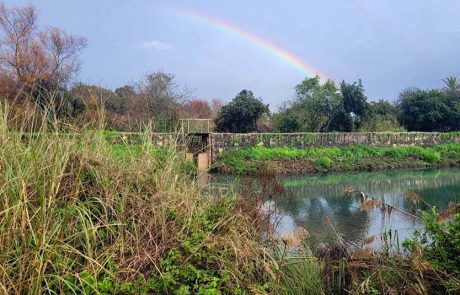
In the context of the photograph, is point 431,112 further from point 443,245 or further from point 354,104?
point 443,245

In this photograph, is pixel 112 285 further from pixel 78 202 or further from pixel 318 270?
pixel 318 270

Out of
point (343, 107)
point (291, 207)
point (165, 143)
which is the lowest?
point (291, 207)

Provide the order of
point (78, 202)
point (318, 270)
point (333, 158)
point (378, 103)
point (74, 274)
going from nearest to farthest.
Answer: point (74, 274) → point (78, 202) → point (318, 270) → point (333, 158) → point (378, 103)

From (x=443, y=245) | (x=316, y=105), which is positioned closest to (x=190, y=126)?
(x=443, y=245)

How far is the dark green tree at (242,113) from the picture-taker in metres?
26.1

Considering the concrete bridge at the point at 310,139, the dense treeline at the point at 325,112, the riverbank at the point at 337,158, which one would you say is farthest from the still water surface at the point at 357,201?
the dense treeline at the point at 325,112

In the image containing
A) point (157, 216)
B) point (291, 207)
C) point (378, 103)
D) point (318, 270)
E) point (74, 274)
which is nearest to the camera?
point (74, 274)

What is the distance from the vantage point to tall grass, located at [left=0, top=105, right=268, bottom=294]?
101 inches

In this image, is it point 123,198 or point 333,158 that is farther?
point 333,158

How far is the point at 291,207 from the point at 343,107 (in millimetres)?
18142

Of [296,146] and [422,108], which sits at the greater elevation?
[422,108]

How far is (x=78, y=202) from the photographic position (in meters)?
3.09

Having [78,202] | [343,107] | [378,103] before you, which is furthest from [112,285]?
[378,103]

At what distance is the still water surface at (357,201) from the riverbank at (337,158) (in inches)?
63.0
